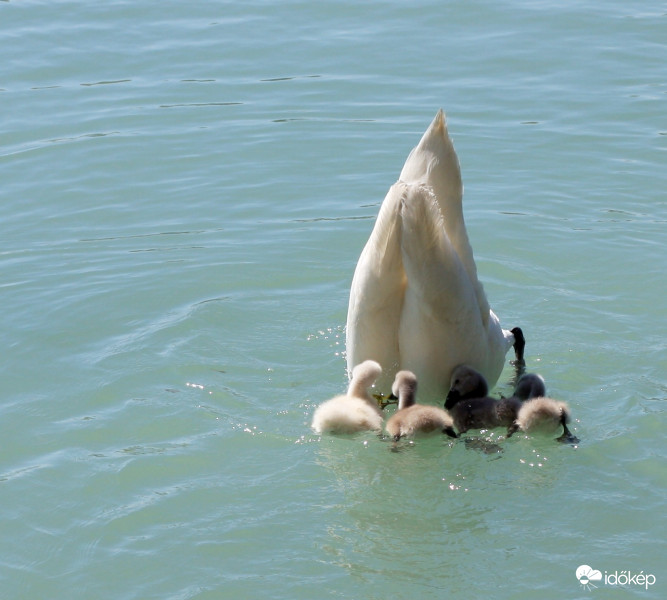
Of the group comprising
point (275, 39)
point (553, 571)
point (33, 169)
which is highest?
point (275, 39)

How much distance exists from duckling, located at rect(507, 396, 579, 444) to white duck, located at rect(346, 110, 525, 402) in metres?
0.58

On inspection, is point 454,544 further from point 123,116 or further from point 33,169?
point 123,116

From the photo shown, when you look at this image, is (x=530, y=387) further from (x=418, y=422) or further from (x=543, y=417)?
(x=418, y=422)

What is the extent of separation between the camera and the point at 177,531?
644 centimetres

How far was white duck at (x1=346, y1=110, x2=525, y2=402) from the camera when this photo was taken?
7.00m

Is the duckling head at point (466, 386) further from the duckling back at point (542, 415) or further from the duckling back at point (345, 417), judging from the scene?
the duckling back at point (345, 417)

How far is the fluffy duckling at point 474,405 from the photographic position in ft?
24.1

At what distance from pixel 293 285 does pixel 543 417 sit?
3.39 m

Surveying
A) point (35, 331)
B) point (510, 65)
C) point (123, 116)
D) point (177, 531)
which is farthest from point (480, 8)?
point (177, 531)

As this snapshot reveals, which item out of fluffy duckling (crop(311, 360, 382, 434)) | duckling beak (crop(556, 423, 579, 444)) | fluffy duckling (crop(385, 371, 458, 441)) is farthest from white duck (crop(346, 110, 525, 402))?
duckling beak (crop(556, 423, 579, 444))

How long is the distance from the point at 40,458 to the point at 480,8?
11920 mm

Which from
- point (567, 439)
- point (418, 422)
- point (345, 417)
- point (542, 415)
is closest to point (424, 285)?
point (418, 422)

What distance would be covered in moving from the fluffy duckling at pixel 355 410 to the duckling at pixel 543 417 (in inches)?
34.0

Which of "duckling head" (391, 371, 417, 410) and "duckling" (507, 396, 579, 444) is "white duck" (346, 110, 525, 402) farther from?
"duckling" (507, 396, 579, 444)
